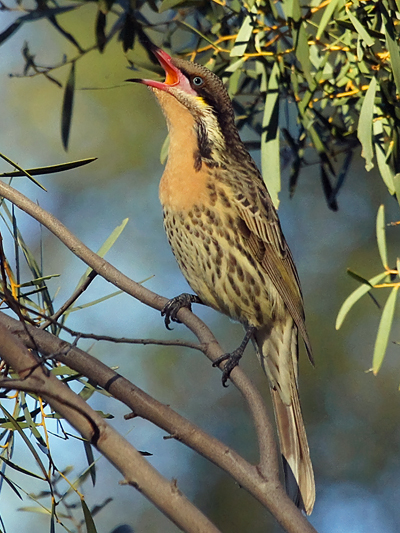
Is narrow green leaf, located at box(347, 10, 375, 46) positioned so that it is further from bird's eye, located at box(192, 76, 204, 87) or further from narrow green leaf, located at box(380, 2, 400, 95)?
bird's eye, located at box(192, 76, 204, 87)

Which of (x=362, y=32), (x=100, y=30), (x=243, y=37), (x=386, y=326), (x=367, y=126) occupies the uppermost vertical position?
(x=100, y=30)

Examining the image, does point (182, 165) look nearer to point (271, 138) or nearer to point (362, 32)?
point (271, 138)

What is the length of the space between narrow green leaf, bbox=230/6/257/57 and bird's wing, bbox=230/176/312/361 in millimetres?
542

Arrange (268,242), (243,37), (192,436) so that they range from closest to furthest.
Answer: (192,436), (243,37), (268,242)

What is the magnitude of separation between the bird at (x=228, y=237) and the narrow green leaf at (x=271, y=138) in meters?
0.26

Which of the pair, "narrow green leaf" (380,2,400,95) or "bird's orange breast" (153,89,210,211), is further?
"bird's orange breast" (153,89,210,211)

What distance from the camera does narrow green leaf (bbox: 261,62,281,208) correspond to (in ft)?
8.06

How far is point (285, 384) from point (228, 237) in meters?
0.62

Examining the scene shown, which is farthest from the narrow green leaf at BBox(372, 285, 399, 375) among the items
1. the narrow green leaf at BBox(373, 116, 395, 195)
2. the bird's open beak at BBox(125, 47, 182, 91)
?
the bird's open beak at BBox(125, 47, 182, 91)

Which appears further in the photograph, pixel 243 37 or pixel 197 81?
pixel 197 81

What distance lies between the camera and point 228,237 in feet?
8.91

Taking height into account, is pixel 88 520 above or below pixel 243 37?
below

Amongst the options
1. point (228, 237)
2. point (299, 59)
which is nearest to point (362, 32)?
point (299, 59)

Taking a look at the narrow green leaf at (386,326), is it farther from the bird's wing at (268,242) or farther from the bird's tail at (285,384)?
the bird's tail at (285,384)
